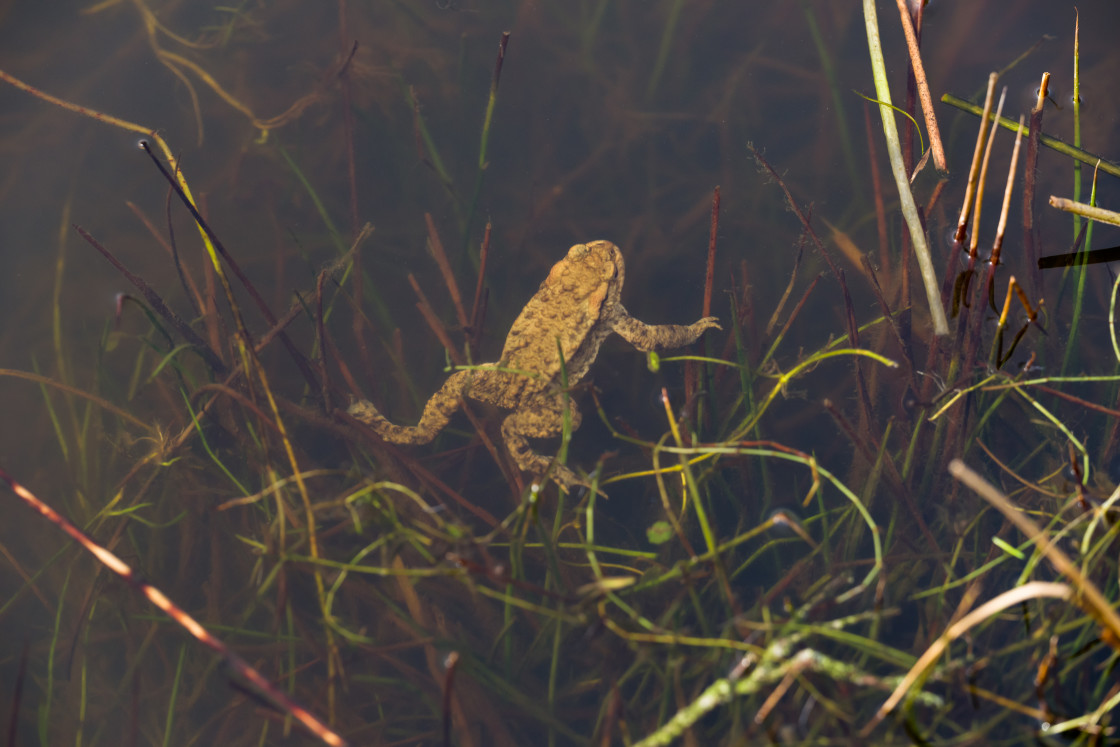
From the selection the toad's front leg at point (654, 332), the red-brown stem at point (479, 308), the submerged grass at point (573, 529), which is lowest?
the submerged grass at point (573, 529)

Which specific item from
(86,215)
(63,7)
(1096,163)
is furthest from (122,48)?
(1096,163)

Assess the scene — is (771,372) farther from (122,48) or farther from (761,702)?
(122,48)

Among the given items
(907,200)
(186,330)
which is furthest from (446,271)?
(907,200)

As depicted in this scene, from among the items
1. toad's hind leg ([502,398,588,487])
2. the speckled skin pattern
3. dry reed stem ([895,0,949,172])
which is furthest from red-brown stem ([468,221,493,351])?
dry reed stem ([895,0,949,172])

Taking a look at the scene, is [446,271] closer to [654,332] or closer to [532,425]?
[532,425]

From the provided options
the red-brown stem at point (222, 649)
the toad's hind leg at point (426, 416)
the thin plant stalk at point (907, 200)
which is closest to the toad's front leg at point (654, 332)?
the toad's hind leg at point (426, 416)

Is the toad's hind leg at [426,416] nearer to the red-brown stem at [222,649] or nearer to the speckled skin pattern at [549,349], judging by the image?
the speckled skin pattern at [549,349]
